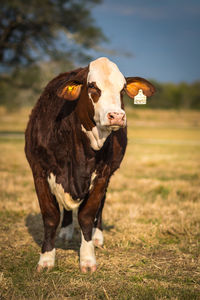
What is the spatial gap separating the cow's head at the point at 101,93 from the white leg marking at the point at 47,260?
3.59 ft

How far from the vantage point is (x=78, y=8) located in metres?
18.4

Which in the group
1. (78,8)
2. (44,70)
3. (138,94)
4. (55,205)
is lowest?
(55,205)

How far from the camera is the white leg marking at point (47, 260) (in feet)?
12.0

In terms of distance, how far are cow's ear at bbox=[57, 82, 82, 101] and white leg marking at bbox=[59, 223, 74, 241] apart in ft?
5.92

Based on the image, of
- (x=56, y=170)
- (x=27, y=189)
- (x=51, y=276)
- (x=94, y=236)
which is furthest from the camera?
(x=27, y=189)

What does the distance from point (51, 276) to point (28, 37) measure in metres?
16.8

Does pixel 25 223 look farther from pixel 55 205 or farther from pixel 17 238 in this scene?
pixel 55 205

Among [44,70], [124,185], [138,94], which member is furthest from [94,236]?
[44,70]

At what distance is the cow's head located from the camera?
125 inches

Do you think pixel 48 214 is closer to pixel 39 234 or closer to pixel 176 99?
pixel 39 234

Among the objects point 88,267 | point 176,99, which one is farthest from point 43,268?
point 176,99

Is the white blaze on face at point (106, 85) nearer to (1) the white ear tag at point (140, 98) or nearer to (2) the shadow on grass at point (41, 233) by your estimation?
(1) the white ear tag at point (140, 98)

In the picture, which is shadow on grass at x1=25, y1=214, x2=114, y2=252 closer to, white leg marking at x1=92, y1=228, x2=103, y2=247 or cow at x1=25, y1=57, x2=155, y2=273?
white leg marking at x1=92, y1=228, x2=103, y2=247

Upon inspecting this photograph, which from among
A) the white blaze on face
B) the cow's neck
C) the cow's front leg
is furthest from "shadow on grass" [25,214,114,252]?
the white blaze on face
